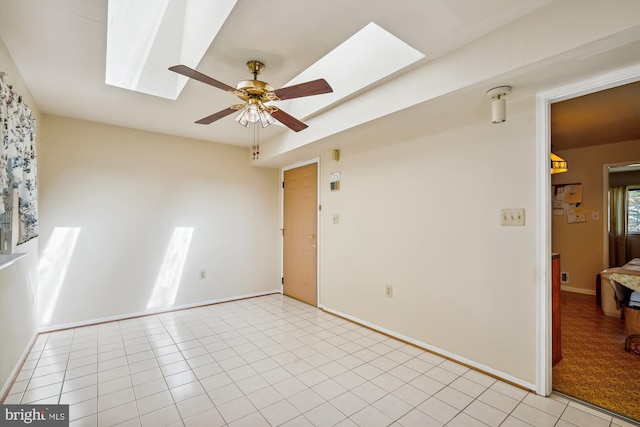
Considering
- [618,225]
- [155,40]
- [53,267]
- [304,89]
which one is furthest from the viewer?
[618,225]


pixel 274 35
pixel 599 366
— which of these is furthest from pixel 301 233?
pixel 599 366

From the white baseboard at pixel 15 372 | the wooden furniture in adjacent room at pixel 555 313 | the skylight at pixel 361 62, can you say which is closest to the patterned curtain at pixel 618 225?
the wooden furniture in adjacent room at pixel 555 313

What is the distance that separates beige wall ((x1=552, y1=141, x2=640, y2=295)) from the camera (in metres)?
4.39

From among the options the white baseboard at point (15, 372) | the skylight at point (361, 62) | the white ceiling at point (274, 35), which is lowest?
the white baseboard at point (15, 372)

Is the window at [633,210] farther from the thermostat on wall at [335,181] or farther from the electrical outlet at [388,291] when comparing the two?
the thermostat on wall at [335,181]

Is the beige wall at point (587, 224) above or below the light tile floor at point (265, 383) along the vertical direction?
above

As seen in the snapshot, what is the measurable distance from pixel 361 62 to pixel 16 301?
340 cm

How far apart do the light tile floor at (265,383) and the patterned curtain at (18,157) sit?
47.5 inches

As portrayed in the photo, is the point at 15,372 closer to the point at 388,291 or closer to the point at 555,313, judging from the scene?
the point at 388,291

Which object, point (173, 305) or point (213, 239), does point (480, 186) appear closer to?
point (213, 239)

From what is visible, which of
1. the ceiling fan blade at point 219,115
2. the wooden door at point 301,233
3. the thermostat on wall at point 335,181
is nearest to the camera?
the ceiling fan blade at point 219,115

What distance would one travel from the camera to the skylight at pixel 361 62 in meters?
2.25

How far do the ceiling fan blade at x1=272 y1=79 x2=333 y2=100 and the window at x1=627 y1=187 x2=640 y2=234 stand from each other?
22.2 ft

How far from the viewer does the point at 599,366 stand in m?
2.34
